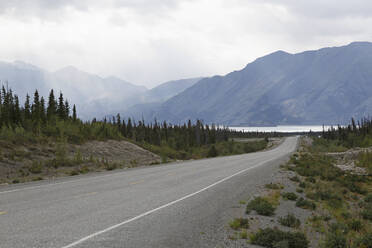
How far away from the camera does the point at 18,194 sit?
41.0 ft

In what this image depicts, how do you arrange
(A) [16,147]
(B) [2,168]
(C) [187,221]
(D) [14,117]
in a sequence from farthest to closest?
(D) [14,117], (A) [16,147], (B) [2,168], (C) [187,221]

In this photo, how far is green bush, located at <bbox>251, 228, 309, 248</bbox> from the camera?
23.4ft

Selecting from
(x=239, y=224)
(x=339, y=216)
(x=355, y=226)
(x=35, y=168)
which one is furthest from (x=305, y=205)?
(x=35, y=168)

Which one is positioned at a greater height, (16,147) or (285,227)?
(16,147)

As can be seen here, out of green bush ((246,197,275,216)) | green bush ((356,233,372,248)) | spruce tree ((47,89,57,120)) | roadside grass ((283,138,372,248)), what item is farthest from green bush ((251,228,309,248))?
spruce tree ((47,89,57,120))

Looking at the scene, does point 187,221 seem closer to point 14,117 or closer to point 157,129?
point 14,117

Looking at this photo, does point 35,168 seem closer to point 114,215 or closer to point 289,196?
point 114,215

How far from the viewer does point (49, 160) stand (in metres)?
25.6

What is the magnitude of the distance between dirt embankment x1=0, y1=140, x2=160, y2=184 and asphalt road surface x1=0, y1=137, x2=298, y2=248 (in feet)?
24.8

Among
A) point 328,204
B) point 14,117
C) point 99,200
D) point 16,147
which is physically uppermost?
point 14,117

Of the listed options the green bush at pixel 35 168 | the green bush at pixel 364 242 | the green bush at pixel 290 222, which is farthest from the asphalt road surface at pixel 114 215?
A: the green bush at pixel 35 168

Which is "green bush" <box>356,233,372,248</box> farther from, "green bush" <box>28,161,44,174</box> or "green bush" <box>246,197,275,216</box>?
"green bush" <box>28,161,44,174</box>

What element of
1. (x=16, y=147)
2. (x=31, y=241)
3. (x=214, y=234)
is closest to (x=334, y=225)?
(x=214, y=234)

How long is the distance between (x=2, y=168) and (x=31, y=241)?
1724cm
